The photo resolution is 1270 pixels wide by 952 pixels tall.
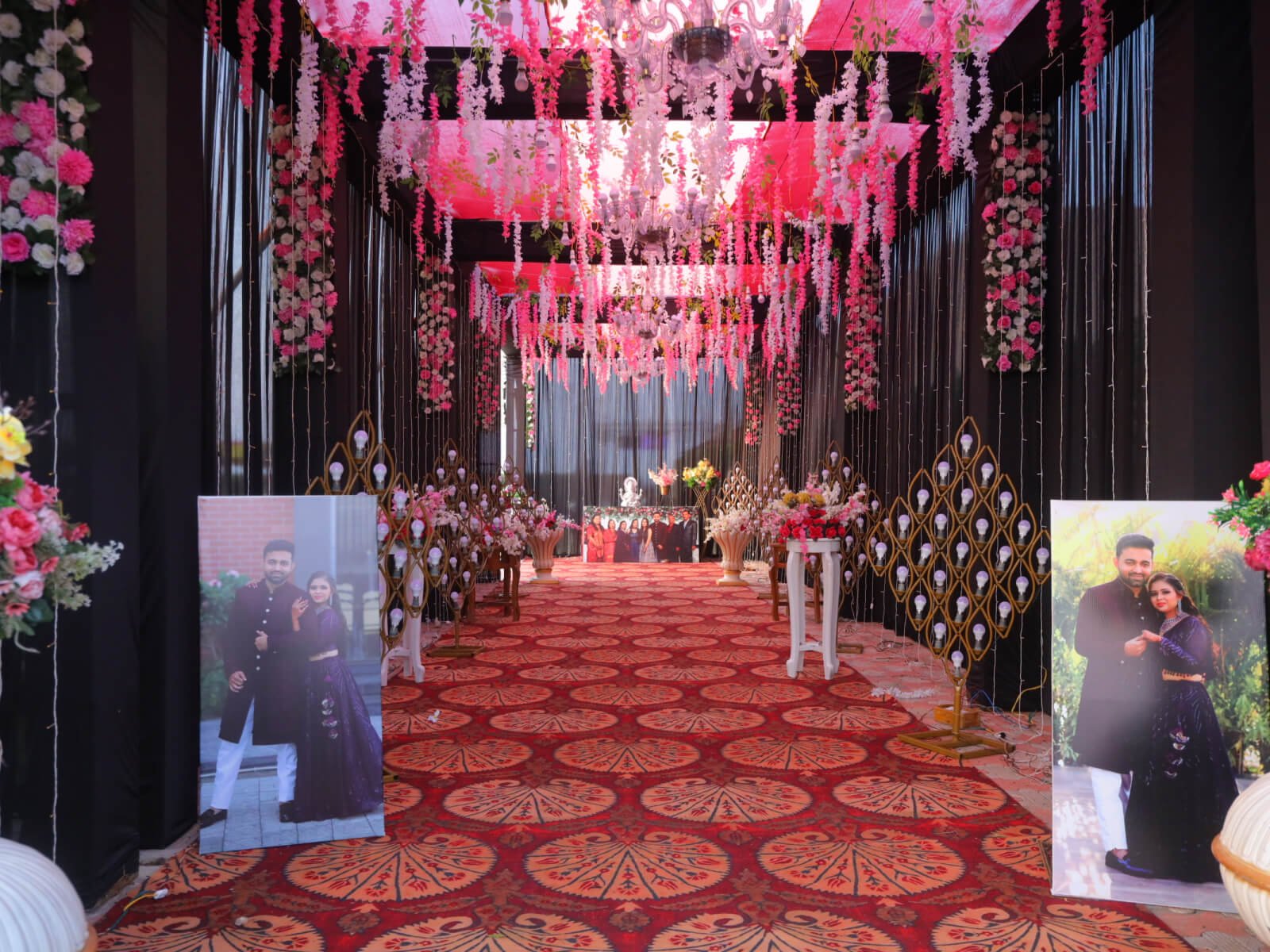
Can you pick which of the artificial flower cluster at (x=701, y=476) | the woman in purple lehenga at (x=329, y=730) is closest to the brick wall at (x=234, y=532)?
the woman in purple lehenga at (x=329, y=730)

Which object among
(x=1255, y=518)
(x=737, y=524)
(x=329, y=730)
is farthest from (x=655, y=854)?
(x=737, y=524)

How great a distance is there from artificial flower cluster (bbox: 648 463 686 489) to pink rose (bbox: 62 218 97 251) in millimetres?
11998

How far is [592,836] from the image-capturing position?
2.93 meters

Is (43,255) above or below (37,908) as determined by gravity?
above

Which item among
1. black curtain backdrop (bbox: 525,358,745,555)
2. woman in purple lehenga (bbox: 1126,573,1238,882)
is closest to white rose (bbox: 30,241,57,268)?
woman in purple lehenga (bbox: 1126,573,1238,882)

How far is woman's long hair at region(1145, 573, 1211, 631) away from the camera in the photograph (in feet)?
7.83

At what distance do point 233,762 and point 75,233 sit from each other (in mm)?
1668

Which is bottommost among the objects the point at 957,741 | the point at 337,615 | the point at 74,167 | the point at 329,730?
the point at 957,741

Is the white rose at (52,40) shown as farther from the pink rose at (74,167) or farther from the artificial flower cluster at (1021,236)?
the artificial flower cluster at (1021,236)

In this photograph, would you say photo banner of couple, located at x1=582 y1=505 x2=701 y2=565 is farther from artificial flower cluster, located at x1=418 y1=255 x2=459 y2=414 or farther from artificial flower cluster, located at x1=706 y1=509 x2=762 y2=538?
artificial flower cluster, located at x1=418 y1=255 x2=459 y2=414

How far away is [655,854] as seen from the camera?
279 centimetres

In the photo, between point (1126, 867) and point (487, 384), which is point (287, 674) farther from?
point (487, 384)

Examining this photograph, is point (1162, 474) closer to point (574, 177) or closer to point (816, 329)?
point (574, 177)

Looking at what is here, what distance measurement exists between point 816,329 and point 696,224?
11.2 ft
